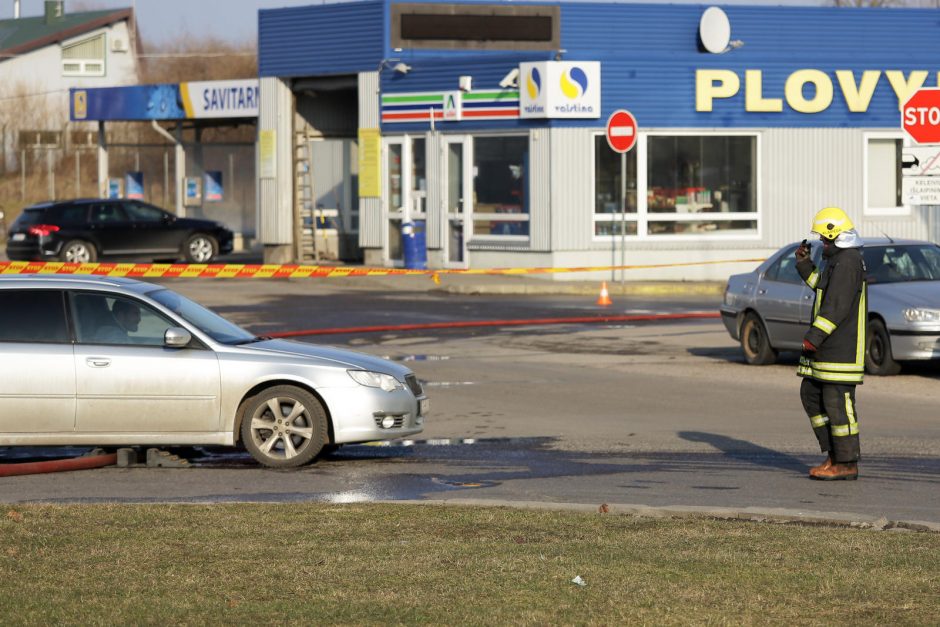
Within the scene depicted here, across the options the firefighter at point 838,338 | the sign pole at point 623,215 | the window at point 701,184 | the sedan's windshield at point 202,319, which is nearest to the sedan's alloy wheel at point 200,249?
the sign pole at point 623,215

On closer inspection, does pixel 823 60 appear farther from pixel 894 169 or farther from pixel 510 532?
pixel 510 532

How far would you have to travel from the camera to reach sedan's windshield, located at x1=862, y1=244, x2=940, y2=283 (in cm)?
1689

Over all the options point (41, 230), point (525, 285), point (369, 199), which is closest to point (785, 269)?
point (525, 285)

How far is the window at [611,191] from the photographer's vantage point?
3159cm

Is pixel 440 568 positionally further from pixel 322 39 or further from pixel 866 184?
pixel 322 39

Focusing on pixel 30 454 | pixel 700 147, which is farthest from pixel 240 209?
pixel 30 454

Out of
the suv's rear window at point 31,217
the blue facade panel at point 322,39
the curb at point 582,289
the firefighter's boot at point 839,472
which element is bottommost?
the firefighter's boot at point 839,472

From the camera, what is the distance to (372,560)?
7.50m

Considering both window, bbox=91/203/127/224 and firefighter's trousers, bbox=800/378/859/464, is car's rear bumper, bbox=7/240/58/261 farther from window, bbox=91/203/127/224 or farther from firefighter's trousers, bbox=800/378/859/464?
firefighter's trousers, bbox=800/378/859/464

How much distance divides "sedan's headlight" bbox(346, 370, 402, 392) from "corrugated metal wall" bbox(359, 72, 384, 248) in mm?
22971

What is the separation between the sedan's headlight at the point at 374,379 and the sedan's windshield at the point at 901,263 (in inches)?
279

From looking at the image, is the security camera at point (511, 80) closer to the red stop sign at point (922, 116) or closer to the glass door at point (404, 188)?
the glass door at point (404, 188)

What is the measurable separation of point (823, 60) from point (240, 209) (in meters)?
18.8

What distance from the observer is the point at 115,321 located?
11.4 meters
